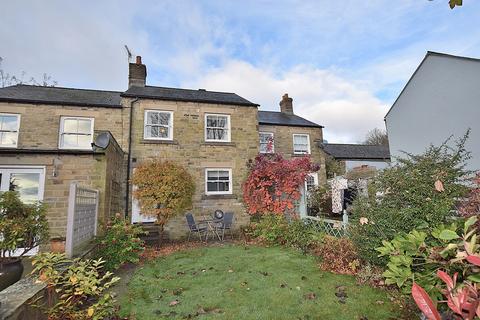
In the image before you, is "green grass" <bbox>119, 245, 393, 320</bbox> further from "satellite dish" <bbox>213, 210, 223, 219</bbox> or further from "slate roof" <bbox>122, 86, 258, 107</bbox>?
"slate roof" <bbox>122, 86, 258, 107</bbox>

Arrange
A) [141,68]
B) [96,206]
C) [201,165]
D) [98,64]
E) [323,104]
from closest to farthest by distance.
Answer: [96,206] → [201,165] → [141,68] → [98,64] → [323,104]

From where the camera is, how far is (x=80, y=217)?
5.78 m

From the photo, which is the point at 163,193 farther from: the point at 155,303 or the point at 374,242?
the point at 374,242

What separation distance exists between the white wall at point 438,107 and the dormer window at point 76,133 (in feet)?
55.2

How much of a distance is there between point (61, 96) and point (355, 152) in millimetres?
21430

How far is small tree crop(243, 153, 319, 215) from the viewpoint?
410 inches

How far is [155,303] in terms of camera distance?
4496 mm

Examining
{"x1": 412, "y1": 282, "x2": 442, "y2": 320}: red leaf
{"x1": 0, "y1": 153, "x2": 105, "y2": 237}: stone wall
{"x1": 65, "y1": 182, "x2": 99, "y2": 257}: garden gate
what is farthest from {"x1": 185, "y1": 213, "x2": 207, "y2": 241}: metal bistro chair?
{"x1": 412, "y1": 282, "x2": 442, "y2": 320}: red leaf

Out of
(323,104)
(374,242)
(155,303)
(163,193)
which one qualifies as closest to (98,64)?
(163,193)

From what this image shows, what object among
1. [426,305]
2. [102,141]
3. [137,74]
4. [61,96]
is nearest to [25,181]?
[102,141]

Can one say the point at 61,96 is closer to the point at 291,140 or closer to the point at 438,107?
the point at 291,140

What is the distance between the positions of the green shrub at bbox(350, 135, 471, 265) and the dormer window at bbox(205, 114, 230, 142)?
8594 mm

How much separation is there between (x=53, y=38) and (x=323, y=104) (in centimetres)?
2597

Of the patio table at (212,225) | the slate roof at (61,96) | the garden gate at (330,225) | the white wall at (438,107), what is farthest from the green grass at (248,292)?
the white wall at (438,107)
